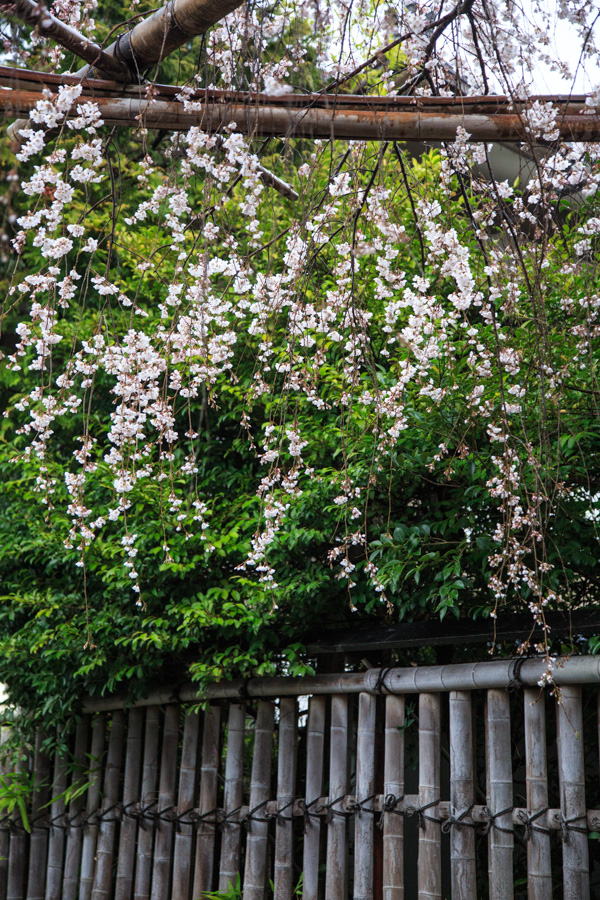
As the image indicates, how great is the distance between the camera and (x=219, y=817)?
339 cm

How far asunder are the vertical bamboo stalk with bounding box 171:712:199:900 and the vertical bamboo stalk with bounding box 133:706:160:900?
16 centimetres

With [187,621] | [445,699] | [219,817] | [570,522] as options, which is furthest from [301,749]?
[570,522]

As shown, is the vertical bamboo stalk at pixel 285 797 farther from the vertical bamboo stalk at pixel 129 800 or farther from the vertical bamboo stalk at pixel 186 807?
the vertical bamboo stalk at pixel 129 800

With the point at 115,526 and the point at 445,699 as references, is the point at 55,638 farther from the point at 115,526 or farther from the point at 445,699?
the point at 445,699

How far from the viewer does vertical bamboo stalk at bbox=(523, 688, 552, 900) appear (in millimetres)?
2453

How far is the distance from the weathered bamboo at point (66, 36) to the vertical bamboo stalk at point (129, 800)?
2826 mm

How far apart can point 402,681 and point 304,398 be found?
112 centimetres

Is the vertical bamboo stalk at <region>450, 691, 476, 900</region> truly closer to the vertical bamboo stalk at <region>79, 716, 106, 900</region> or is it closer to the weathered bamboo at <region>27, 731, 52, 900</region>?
the vertical bamboo stalk at <region>79, 716, 106, 900</region>

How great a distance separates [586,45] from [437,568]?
1701 mm

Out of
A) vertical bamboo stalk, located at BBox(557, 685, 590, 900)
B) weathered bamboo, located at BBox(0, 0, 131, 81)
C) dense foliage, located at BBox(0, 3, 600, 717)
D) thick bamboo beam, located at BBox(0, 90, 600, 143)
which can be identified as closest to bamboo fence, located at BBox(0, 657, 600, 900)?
vertical bamboo stalk, located at BBox(557, 685, 590, 900)

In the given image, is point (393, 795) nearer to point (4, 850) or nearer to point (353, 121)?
point (353, 121)

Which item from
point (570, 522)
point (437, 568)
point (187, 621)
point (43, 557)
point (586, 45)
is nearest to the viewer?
point (586, 45)

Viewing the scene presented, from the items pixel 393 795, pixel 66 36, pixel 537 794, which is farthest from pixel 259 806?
pixel 66 36

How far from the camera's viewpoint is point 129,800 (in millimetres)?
3727
